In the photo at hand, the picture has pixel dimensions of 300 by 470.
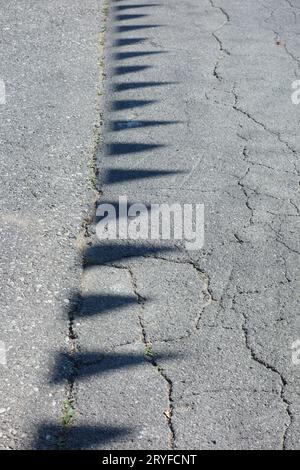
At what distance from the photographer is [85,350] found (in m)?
4.47

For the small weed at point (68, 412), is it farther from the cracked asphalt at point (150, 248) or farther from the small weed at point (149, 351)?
the small weed at point (149, 351)

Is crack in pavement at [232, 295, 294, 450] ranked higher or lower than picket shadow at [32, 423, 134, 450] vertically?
higher

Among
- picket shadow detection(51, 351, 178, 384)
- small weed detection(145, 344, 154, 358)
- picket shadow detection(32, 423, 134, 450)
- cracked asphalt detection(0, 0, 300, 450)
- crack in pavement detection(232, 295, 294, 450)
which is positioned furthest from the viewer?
small weed detection(145, 344, 154, 358)

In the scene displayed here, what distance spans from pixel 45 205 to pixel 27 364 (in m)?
1.78

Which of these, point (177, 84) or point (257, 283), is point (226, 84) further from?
point (257, 283)

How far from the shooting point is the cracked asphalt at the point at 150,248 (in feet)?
13.4

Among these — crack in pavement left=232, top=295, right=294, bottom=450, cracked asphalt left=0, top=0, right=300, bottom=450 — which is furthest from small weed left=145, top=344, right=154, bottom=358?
crack in pavement left=232, top=295, right=294, bottom=450

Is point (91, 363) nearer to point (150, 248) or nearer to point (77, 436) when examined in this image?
point (77, 436)

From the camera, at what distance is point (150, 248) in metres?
5.45

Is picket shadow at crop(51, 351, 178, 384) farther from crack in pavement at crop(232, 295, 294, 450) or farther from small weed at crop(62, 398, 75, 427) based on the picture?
crack in pavement at crop(232, 295, 294, 450)

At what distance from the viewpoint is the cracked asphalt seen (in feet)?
13.4

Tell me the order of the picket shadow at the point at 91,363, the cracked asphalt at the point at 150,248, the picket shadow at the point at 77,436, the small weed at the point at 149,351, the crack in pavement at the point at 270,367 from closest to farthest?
the picket shadow at the point at 77,436, the crack in pavement at the point at 270,367, the cracked asphalt at the point at 150,248, the picket shadow at the point at 91,363, the small weed at the point at 149,351

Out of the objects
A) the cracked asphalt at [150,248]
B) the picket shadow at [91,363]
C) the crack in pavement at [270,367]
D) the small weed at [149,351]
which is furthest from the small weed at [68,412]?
the crack in pavement at [270,367]
